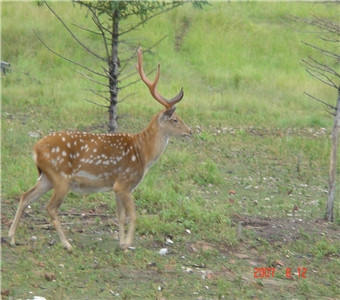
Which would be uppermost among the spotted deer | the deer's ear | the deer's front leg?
the deer's ear

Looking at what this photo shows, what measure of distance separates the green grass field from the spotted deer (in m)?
0.38

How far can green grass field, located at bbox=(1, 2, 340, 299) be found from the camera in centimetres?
754

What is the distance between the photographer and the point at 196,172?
1148 cm

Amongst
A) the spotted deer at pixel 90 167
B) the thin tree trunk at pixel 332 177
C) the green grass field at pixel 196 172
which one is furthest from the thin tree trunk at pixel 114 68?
the thin tree trunk at pixel 332 177

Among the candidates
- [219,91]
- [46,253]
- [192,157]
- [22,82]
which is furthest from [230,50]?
[46,253]

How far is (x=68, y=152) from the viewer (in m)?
8.02

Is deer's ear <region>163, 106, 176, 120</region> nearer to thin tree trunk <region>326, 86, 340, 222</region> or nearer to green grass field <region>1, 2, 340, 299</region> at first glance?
green grass field <region>1, 2, 340, 299</region>

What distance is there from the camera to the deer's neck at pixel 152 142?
863cm

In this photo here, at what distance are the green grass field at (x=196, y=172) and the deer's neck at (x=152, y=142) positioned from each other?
78 cm

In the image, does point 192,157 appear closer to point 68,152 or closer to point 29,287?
point 68,152
